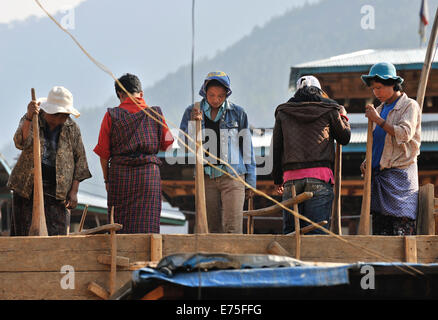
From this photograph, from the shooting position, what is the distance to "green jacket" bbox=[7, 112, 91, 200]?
5750 mm

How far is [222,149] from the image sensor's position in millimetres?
6012

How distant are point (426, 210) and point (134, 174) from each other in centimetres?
239

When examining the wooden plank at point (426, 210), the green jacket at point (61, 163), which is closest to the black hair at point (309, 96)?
the wooden plank at point (426, 210)

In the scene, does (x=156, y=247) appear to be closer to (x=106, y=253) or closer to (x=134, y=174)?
(x=106, y=253)

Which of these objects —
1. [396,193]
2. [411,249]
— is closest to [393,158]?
[396,193]

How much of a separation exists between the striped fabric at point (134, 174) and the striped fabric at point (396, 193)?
1.84 m

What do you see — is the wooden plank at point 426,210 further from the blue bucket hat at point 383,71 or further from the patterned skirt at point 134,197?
the patterned skirt at point 134,197

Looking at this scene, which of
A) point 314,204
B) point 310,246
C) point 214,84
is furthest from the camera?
point 214,84

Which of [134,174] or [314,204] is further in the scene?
Result: [134,174]

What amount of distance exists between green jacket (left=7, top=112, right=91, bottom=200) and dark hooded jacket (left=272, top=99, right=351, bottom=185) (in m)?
1.77

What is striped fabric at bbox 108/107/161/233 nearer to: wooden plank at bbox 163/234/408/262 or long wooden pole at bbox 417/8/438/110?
wooden plank at bbox 163/234/408/262
